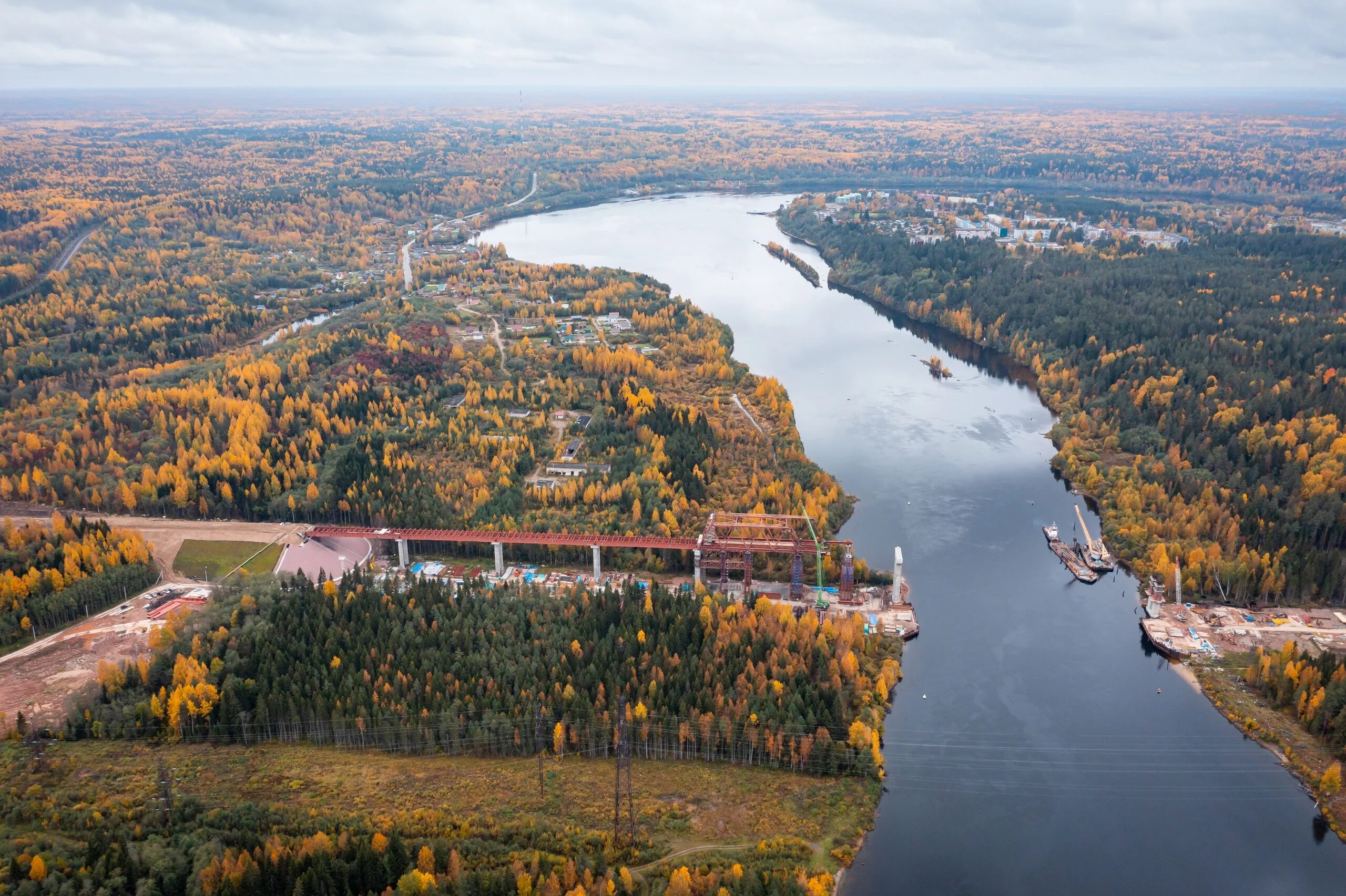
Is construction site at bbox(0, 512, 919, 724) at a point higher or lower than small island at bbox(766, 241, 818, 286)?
lower

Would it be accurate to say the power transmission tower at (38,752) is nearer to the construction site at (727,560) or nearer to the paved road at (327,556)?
the paved road at (327,556)

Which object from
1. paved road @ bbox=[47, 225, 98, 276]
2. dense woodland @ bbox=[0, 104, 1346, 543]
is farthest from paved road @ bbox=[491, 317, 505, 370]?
paved road @ bbox=[47, 225, 98, 276]

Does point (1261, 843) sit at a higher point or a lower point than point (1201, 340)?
lower

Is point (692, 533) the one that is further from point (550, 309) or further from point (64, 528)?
point (550, 309)

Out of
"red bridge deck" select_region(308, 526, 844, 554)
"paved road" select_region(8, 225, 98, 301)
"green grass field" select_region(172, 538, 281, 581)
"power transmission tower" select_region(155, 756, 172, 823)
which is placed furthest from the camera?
"paved road" select_region(8, 225, 98, 301)

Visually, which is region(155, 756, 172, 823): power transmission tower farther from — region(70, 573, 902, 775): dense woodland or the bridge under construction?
the bridge under construction

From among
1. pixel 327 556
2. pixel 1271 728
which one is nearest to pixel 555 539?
pixel 327 556

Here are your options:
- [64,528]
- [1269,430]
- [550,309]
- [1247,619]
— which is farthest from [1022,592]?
[550,309]

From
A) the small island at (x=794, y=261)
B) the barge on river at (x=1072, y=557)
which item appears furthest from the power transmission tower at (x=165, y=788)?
the small island at (x=794, y=261)
